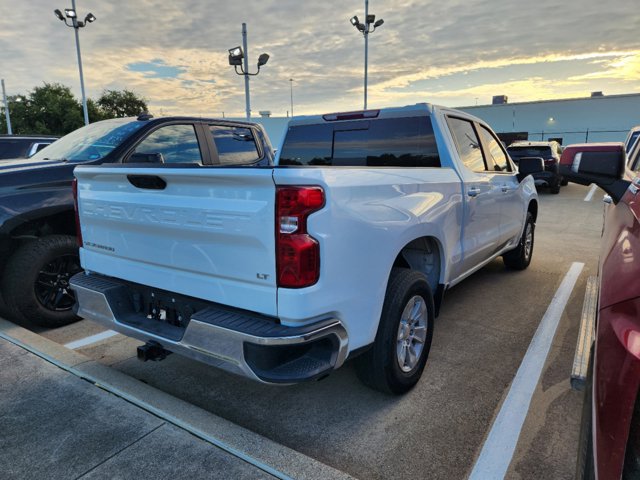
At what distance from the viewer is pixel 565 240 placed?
805 cm

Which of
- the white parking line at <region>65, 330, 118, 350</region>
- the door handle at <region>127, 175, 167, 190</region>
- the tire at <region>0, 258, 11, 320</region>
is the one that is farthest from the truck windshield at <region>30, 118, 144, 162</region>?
the door handle at <region>127, 175, 167, 190</region>

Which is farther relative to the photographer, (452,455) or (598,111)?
(598,111)

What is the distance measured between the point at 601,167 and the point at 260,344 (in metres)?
2.05

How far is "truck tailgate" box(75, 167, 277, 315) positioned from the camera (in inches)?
85.0

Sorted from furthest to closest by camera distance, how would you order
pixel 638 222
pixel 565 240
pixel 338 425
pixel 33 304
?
pixel 565 240 < pixel 33 304 < pixel 338 425 < pixel 638 222

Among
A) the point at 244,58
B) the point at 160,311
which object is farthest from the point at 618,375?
the point at 244,58

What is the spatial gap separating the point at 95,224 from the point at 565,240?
7798mm

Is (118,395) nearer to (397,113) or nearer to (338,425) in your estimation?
(338,425)

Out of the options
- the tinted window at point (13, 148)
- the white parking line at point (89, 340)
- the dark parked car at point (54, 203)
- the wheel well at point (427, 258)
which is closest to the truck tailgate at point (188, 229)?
the dark parked car at point (54, 203)

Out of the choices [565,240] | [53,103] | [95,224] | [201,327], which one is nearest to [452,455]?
[201,327]

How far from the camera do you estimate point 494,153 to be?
489 cm

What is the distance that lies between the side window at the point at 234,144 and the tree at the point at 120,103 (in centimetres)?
4544

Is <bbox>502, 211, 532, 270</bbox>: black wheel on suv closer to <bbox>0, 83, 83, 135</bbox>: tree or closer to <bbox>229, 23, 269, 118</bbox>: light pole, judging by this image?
<bbox>229, 23, 269, 118</bbox>: light pole

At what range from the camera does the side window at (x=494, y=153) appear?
15.4ft
